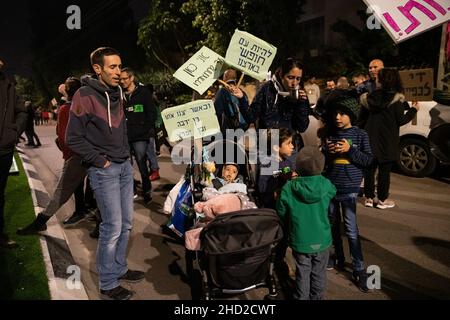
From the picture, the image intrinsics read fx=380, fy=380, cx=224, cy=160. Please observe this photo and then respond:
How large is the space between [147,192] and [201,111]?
9.37ft

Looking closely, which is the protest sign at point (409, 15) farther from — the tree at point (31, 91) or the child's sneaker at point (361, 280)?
the tree at point (31, 91)

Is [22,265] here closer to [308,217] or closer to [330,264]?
[308,217]

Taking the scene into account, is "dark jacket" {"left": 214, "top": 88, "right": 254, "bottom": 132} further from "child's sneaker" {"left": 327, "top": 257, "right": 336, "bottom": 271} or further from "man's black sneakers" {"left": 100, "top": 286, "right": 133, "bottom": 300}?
"man's black sneakers" {"left": 100, "top": 286, "right": 133, "bottom": 300}

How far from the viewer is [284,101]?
12.6ft

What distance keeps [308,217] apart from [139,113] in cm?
371

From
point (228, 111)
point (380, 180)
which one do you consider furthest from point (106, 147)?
point (380, 180)

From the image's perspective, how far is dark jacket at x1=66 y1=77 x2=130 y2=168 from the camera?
3.19 meters

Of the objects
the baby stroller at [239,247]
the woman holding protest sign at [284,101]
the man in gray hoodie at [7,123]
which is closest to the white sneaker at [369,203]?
the woman holding protest sign at [284,101]

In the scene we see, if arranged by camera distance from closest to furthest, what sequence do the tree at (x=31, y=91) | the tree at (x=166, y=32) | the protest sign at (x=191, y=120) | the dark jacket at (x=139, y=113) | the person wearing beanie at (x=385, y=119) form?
1. the protest sign at (x=191, y=120)
2. the person wearing beanie at (x=385, y=119)
3. the dark jacket at (x=139, y=113)
4. the tree at (x=166, y=32)
5. the tree at (x=31, y=91)

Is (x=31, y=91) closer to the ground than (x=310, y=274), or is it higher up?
higher up

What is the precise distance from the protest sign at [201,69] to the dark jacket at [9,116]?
1.96m

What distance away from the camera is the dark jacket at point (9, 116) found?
167 inches

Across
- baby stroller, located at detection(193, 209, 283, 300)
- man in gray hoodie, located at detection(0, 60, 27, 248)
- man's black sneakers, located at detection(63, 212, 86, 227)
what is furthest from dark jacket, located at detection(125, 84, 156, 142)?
baby stroller, located at detection(193, 209, 283, 300)

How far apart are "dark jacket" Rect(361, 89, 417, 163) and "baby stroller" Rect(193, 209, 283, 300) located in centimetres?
302
